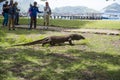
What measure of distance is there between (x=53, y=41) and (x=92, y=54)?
10.1 feet

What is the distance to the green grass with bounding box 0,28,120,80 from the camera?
1188cm

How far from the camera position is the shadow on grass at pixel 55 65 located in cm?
1183

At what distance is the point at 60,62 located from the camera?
45.3 ft

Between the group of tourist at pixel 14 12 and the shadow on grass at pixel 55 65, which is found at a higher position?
the group of tourist at pixel 14 12

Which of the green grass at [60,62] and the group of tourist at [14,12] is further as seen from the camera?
the group of tourist at [14,12]

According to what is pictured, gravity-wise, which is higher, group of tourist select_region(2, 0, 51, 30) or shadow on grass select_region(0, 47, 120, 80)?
group of tourist select_region(2, 0, 51, 30)

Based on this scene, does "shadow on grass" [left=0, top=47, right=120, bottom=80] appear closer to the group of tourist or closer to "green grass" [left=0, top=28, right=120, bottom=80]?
"green grass" [left=0, top=28, right=120, bottom=80]

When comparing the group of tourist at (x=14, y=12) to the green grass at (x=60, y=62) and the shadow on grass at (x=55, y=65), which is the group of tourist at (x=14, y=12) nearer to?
the green grass at (x=60, y=62)

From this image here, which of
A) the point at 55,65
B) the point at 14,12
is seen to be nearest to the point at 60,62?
the point at 55,65

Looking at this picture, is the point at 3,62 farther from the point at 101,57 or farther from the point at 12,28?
the point at 12,28

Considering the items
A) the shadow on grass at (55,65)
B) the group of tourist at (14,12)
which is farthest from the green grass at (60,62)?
the group of tourist at (14,12)

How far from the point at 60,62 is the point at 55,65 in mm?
564

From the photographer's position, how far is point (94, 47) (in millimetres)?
18203

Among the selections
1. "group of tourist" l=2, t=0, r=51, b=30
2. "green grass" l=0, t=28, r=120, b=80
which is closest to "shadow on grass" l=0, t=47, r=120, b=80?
"green grass" l=0, t=28, r=120, b=80
